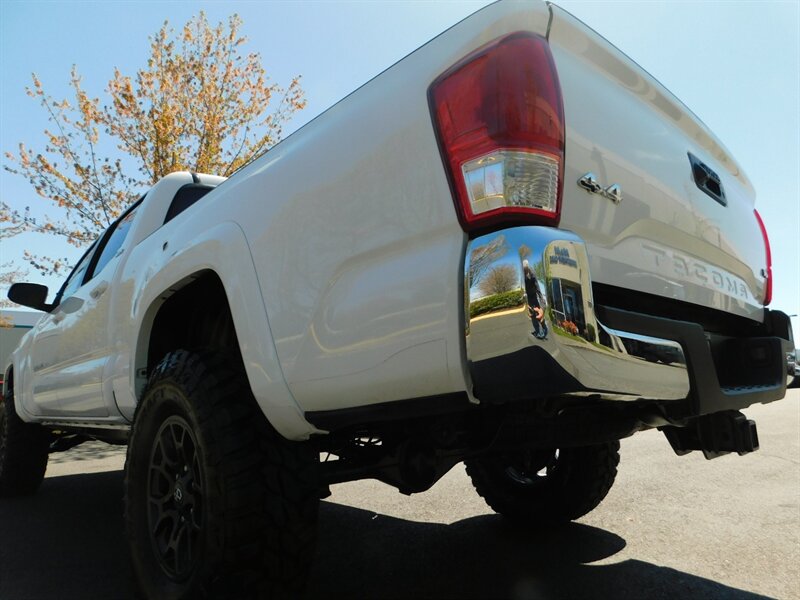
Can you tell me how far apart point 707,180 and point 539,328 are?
1357mm

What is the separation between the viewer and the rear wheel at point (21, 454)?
4.68m

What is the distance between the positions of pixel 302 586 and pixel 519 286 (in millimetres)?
1231

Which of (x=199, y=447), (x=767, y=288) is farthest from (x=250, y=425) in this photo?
(x=767, y=288)

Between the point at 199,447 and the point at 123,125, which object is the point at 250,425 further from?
the point at 123,125


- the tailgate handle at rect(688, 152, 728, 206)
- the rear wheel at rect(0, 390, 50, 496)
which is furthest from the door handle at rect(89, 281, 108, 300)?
the tailgate handle at rect(688, 152, 728, 206)

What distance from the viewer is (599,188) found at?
62.7 inches

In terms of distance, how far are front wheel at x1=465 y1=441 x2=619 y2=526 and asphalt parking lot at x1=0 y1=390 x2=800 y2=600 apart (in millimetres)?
135

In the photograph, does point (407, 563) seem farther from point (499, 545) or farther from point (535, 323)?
point (535, 323)

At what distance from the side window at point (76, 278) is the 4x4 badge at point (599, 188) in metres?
3.79

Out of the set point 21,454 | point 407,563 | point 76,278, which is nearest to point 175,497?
point 407,563

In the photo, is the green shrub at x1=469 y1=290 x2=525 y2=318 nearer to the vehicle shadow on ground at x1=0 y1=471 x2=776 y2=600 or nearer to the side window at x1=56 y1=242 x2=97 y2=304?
the vehicle shadow on ground at x1=0 y1=471 x2=776 y2=600

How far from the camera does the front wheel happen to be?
10.8 ft

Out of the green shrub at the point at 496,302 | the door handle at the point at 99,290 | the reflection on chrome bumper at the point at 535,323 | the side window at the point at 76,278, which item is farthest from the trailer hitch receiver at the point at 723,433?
the side window at the point at 76,278

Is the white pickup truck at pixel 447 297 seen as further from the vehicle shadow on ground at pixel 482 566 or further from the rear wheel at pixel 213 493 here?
the vehicle shadow on ground at pixel 482 566
